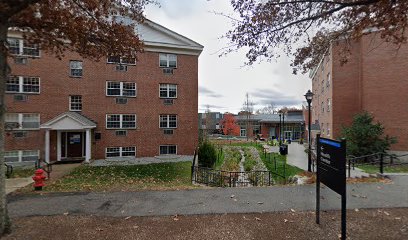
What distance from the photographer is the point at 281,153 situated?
81.5ft

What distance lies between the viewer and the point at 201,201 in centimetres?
658

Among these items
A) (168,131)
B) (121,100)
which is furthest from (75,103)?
(168,131)

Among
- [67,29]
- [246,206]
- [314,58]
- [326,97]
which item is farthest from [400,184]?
[326,97]

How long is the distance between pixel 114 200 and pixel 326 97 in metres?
27.6

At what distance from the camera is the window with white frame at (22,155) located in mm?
17083

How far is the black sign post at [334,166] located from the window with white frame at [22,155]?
2019cm

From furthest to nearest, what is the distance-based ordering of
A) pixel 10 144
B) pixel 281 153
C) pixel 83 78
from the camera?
pixel 281 153 < pixel 83 78 < pixel 10 144

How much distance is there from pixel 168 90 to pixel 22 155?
1253cm

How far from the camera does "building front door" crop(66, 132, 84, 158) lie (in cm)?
1895

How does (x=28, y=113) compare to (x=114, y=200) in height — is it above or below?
above

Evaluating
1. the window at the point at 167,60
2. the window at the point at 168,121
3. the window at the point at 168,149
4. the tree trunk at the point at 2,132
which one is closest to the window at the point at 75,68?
the window at the point at 167,60

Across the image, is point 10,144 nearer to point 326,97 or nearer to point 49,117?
point 49,117

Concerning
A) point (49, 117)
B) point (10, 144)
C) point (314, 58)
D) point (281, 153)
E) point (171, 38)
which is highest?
point (171, 38)

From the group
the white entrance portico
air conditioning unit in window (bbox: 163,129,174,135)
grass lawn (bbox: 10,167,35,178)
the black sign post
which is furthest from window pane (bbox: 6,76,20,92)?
the black sign post
